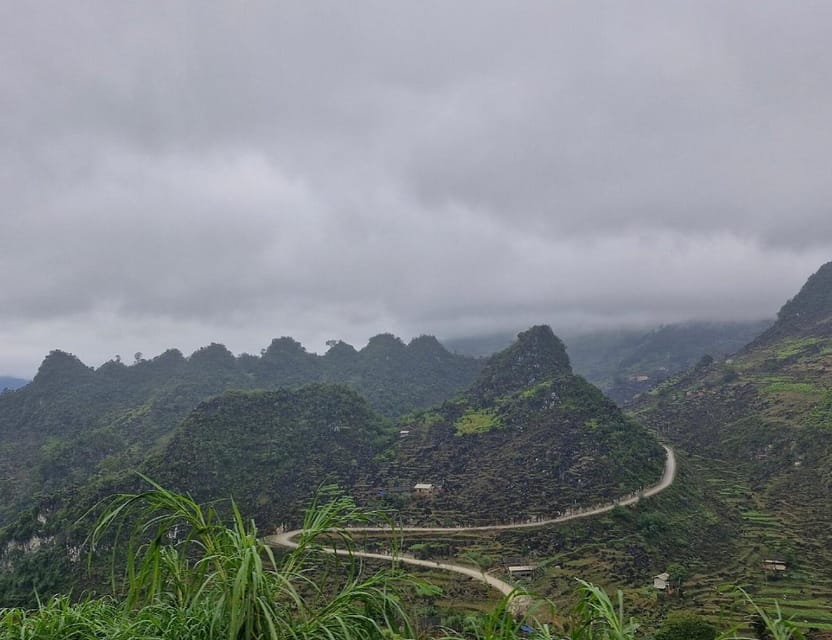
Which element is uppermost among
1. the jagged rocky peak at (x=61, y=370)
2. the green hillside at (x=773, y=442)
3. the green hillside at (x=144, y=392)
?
the jagged rocky peak at (x=61, y=370)

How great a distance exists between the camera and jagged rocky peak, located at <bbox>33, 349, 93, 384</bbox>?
288ft

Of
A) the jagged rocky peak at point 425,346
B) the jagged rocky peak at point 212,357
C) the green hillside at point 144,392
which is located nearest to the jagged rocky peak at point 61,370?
the green hillside at point 144,392

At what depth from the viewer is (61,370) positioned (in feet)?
293

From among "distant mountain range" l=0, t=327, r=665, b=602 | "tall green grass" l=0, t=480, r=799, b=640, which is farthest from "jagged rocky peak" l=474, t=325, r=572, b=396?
"tall green grass" l=0, t=480, r=799, b=640

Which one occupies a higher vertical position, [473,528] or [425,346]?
[425,346]

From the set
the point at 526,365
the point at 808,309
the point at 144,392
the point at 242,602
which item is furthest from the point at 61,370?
the point at 808,309

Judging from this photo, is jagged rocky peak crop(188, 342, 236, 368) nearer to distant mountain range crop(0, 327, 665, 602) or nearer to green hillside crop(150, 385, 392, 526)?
distant mountain range crop(0, 327, 665, 602)

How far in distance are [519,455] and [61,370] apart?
85146 mm

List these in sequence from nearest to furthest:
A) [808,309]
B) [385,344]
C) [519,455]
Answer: [519,455]
[808,309]
[385,344]

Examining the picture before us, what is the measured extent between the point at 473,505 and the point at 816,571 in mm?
23080

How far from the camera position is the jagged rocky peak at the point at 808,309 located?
95.0 metres

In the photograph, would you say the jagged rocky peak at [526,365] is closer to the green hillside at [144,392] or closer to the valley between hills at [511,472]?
the valley between hills at [511,472]

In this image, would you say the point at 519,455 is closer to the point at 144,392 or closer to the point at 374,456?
the point at 374,456

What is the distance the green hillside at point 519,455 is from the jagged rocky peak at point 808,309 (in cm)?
6376
